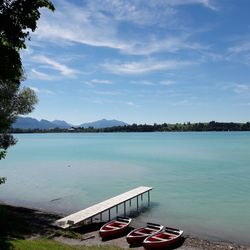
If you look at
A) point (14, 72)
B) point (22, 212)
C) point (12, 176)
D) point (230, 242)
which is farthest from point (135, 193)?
point (12, 176)

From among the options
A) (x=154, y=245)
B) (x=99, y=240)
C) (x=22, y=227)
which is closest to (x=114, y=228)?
(x=99, y=240)

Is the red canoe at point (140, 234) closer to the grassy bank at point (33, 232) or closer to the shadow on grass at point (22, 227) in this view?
the grassy bank at point (33, 232)

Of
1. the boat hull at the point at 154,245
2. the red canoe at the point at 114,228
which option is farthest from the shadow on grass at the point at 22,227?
the boat hull at the point at 154,245

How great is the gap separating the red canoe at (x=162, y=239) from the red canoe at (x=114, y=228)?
3.24m

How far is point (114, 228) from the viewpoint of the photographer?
2733 centimetres

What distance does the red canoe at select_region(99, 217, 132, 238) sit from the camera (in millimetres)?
26570

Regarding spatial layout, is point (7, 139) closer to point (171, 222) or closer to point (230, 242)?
point (171, 222)

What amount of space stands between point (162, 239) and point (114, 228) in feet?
13.9

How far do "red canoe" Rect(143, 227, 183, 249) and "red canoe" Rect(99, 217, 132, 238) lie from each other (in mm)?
3238

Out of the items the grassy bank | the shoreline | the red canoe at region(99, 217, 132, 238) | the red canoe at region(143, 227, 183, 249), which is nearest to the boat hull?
the red canoe at region(143, 227, 183, 249)

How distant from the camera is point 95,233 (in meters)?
28.0

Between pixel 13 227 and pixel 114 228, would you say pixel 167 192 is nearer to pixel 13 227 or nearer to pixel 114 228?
pixel 114 228

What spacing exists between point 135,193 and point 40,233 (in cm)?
1674

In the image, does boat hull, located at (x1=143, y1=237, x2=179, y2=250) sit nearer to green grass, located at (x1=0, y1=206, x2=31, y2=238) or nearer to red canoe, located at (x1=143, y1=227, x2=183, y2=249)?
red canoe, located at (x1=143, y1=227, x2=183, y2=249)
